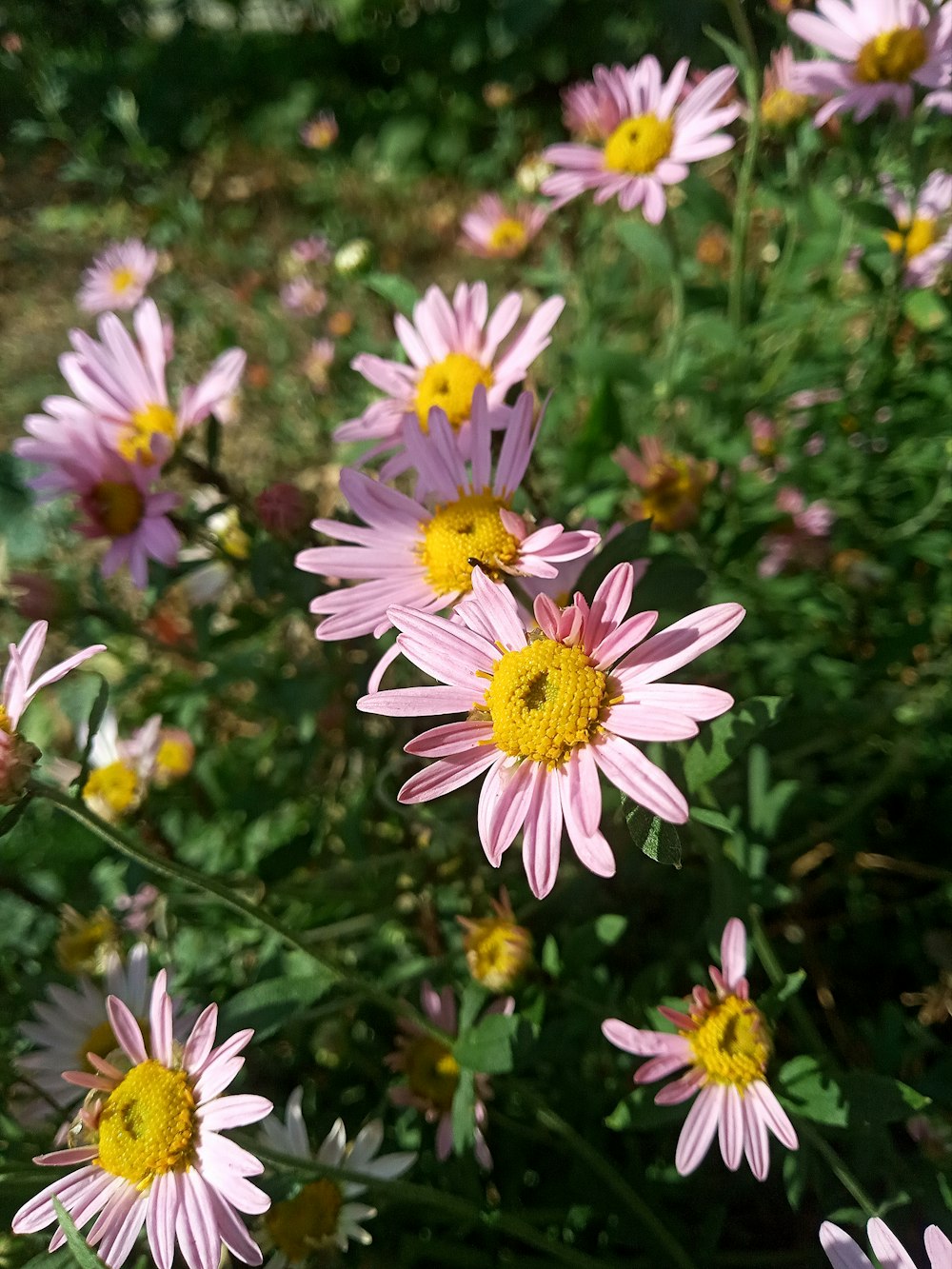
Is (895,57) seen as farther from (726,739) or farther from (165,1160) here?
(165,1160)

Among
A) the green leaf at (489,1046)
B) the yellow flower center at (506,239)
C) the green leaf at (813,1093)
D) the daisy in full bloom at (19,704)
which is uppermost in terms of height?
the yellow flower center at (506,239)

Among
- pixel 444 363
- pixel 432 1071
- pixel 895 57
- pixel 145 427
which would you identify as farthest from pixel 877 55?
pixel 432 1071

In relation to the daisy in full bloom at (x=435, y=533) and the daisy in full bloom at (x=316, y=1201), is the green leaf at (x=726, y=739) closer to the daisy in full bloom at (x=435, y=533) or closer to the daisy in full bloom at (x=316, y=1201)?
the daisy in full bloom at (x=435, y=533)

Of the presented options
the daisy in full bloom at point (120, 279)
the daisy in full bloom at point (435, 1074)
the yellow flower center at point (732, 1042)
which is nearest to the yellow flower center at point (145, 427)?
the daisy in full bloom at point (435, 1074)

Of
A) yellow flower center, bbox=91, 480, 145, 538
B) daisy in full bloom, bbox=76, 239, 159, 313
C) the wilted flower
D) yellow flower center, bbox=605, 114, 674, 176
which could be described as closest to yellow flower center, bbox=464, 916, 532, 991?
the wilted flower

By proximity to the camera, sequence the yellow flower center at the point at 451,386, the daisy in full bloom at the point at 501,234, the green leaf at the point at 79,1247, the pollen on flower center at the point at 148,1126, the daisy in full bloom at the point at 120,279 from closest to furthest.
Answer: the green leaf at the point at 79,1247 < the pollen on flower center at the point at 148,1126 < the yellow flower center at the point at 451,386 < the daisy in full bloom at the point at 501,234 < the daisy in full bloom at the point at 120,279

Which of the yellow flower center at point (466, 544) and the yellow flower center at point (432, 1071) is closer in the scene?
the yellow flower center at point (466, 544)

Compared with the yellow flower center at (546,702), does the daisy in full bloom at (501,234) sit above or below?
above
